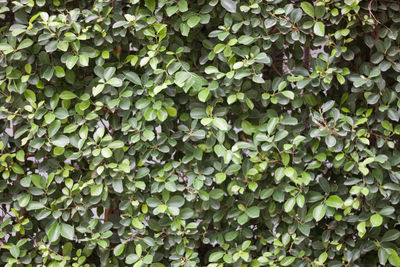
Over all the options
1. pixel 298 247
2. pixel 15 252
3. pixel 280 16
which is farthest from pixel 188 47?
pixel 15 252

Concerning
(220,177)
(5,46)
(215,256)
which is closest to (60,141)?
(5,46)

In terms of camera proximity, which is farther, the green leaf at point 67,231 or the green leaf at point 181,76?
the green leaf at point 67,231

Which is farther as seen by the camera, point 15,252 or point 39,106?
point 15,252

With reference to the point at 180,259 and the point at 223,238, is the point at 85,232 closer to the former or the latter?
the point at 180,259

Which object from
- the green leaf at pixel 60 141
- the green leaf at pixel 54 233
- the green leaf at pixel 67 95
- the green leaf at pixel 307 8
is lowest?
the green leaf at pixel 54 233

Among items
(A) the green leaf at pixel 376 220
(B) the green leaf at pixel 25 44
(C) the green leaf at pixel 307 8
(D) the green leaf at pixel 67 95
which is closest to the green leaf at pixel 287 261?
(A) the green leaf at pixel 376 220

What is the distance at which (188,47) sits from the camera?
1.84m

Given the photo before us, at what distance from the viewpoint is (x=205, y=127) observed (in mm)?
1805

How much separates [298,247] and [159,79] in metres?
0.94

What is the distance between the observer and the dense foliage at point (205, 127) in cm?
174

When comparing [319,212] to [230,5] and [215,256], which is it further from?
[230,5]

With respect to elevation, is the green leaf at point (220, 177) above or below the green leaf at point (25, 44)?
below

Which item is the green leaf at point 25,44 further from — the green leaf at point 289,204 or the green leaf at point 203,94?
the green leaf at point 289,204

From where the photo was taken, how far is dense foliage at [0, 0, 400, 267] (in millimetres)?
1736
